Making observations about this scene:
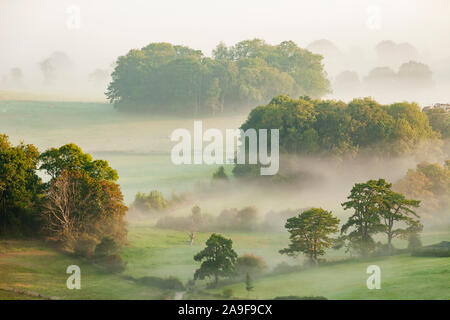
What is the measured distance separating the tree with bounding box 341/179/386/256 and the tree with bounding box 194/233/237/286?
9.42 metres

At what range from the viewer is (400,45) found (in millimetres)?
150000

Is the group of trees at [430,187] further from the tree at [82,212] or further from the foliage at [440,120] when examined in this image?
the tree at [82,212]

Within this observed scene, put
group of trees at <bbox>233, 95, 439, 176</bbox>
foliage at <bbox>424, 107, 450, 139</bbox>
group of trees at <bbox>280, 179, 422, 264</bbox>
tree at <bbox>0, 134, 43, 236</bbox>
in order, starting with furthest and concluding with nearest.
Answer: foliage at <bbox>424, 107, 450, 139</bbox> < group of trees at <bbox>233, 95, 439, 176</bbox> < tree at <bbox>0, 134, 43, 236</bbox> < group of trees at <bbox>280, 179, 422, 264</bbox>

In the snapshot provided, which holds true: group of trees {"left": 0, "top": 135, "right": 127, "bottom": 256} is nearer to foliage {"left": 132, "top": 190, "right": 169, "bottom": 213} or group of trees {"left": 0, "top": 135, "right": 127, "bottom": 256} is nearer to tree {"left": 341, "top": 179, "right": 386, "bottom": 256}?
foliage {"left": 132, "top": 190, "right": 169, "bottom": 213}

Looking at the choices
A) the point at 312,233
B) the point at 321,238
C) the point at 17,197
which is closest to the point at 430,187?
the point at 321,238

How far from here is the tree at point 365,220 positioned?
44781 millimetres

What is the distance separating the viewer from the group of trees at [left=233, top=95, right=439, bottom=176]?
68500 mm

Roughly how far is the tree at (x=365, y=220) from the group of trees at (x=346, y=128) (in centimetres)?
2134

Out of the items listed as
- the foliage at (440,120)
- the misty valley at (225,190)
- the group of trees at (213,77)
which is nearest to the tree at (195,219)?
the misty valley at (225,190)

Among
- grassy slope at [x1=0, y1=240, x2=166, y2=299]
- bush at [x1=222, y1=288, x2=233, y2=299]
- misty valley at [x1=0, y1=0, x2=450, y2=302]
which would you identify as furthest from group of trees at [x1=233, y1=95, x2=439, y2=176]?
bush at [x1=222, y1=288, x2=233, y2=299]
